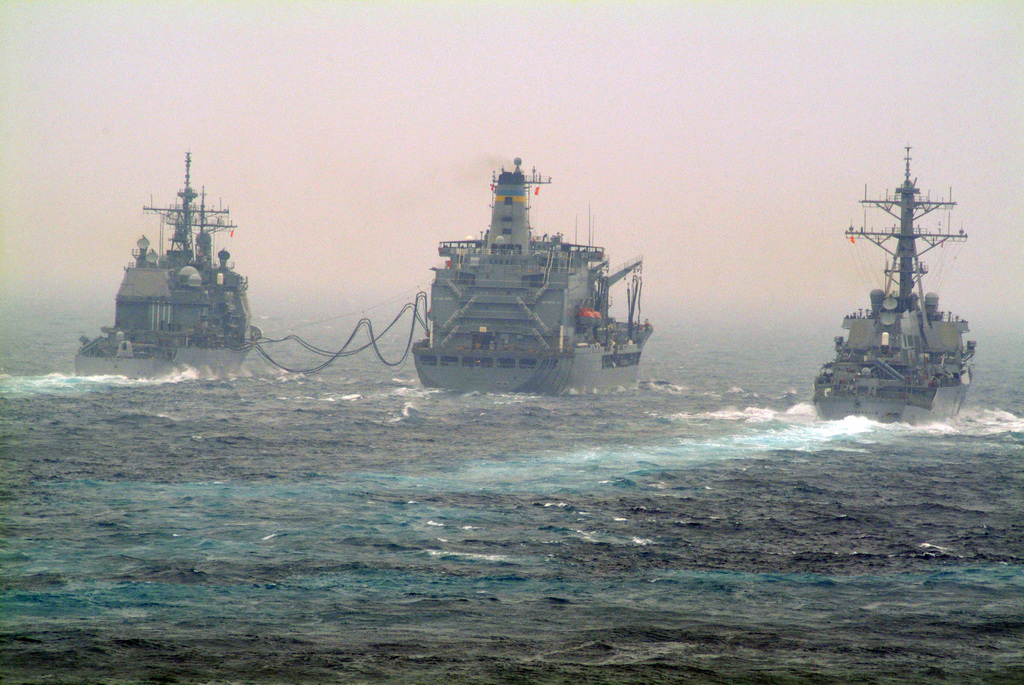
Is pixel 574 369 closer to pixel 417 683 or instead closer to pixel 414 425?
pixel 414 425

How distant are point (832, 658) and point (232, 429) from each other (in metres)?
41.1

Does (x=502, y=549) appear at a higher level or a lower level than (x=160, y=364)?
lower

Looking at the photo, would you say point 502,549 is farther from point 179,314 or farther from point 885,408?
point 179,314

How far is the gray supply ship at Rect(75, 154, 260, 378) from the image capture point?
85.4 metres

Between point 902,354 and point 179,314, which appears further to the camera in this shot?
point 179,314

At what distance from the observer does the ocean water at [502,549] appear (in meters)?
25.7

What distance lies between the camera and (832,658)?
2584 centimetres

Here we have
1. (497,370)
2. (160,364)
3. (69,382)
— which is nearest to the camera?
(497,370)

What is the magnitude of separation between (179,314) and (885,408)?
56.7 metres

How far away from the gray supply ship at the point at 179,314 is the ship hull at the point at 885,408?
49.2 meters

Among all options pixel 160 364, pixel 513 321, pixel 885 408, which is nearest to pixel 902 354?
pixel 885 408

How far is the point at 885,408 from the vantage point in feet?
210

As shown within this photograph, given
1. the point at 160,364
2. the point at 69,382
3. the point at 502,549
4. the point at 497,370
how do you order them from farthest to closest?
the point at 160,364
the point at 69,382
the point at 497,370
the point at 502,549

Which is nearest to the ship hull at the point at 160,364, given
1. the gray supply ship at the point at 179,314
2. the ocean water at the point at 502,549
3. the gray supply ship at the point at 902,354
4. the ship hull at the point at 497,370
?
the gray supply ship at the point at 179,314
